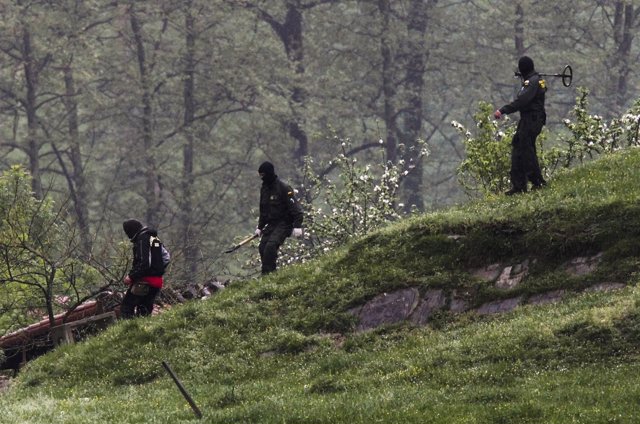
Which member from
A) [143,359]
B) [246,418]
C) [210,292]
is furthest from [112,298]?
[246,418]

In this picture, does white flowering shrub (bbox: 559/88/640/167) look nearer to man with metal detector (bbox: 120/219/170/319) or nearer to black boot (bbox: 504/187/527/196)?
black boot (bbox: 504/187/527/196)

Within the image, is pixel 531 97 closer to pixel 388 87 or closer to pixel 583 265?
pixel 583 265

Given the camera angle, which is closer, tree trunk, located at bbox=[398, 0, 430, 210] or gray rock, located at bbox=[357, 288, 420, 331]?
gray rock, located at bbox=[357, 288, 420, 331]

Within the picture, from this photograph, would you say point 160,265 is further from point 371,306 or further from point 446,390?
point 446,390

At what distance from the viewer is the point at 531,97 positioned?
64.7ft

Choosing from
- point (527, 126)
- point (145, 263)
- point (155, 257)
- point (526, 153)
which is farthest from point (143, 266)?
point (527, 126)

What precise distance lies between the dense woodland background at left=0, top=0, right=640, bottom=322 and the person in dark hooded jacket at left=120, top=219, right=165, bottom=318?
2992 centimetres

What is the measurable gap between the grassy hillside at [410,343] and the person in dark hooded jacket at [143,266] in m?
0.82

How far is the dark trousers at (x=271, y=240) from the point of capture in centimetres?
2070

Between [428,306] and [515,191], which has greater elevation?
[515,191]

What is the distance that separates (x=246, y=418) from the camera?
13227mm

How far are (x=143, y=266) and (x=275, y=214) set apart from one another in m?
2.74

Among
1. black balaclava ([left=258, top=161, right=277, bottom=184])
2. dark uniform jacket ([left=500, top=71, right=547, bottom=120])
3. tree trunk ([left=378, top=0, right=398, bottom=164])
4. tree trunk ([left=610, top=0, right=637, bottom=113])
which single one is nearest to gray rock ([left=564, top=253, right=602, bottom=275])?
dark uniform jacket ([left=500, top=71, right=547, bottom=120])

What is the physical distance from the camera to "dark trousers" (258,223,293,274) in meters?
20.7
